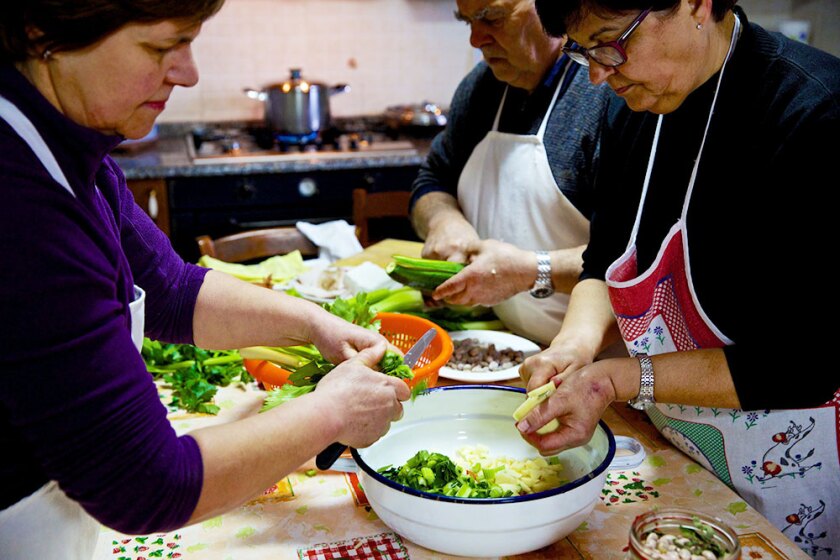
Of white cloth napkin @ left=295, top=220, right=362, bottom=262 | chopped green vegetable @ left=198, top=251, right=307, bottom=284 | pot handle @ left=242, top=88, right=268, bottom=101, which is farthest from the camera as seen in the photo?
pot handle @ left=242, top=88, right=268, bottom=101

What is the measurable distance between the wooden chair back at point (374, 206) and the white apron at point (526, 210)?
0.94 m

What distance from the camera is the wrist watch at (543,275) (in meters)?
2.04

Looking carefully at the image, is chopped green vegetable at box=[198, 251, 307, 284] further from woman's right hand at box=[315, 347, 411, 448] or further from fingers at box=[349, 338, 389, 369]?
woman's right hand at box=[315, 347, 411, 448]

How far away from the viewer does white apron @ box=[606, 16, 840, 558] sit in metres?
1.51

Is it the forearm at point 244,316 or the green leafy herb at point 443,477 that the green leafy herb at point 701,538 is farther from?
the forearm at point 244,316

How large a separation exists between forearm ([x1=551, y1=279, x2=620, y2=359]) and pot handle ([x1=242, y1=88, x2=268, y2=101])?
2.95 meters

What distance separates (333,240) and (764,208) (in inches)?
71.1

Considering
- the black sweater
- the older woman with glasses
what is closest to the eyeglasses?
the older woman with glasses

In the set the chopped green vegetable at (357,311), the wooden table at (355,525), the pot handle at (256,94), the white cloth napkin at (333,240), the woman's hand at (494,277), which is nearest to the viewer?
the wooden table at (355,525)

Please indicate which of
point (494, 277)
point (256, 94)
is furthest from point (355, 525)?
point (256, 94)

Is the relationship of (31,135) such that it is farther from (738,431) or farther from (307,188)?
(307,188)

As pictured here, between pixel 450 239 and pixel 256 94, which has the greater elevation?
pixel 450 239

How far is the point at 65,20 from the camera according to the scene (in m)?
0.89

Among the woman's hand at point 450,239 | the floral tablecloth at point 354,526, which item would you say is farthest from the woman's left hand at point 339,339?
the woman's hand at point 450,239
